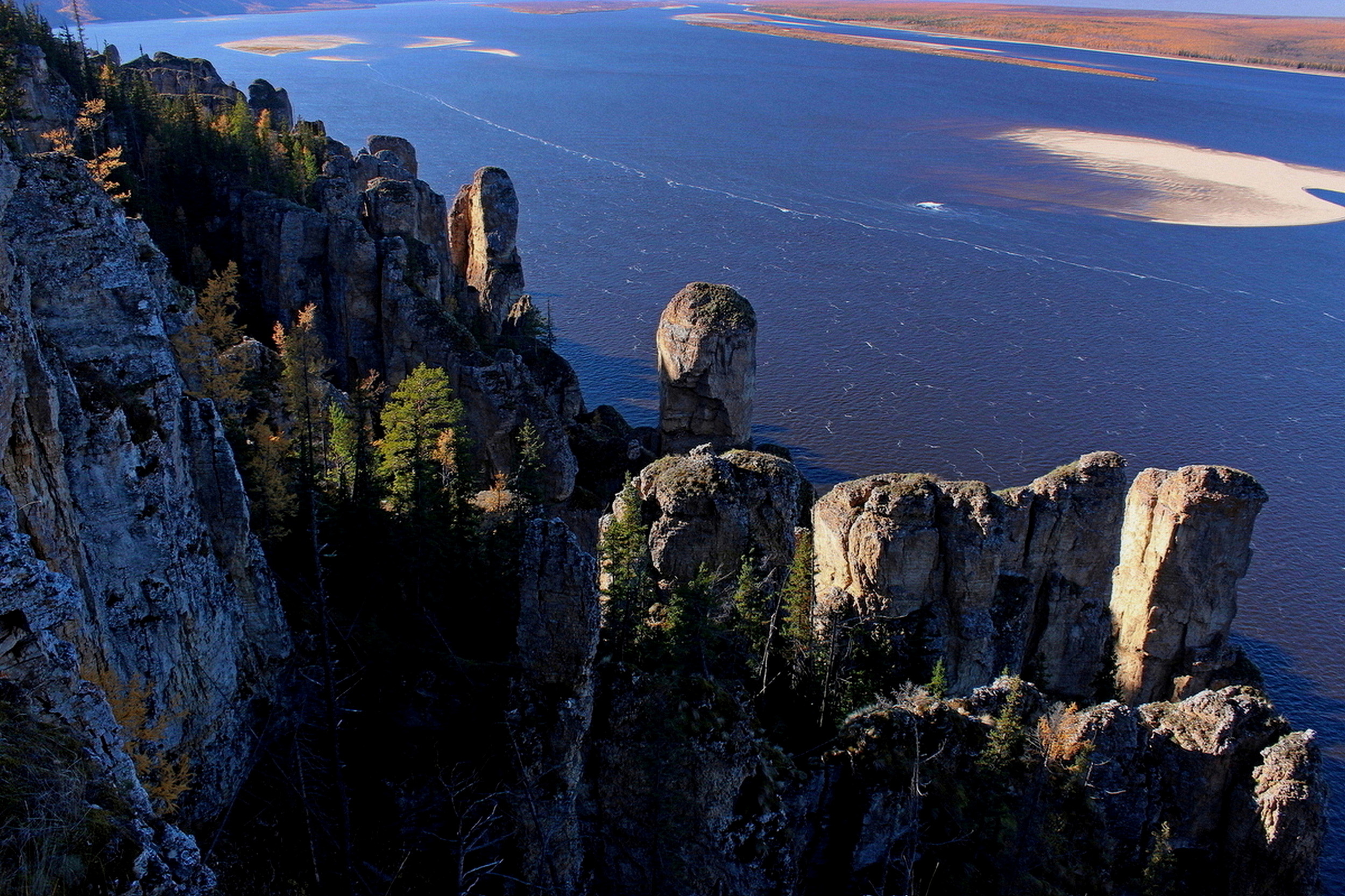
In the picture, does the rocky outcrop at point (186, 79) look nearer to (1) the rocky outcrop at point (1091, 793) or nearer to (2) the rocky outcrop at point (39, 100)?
(2) the rocky outcrop at point (39, 100)

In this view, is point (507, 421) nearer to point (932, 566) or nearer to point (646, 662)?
point (932, 566)

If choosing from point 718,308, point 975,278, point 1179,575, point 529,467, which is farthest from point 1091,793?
point 975,278

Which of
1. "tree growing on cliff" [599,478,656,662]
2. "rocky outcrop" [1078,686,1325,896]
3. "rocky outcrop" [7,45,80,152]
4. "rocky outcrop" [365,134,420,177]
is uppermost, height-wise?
"rocky outcrop" [7,45,80,152]

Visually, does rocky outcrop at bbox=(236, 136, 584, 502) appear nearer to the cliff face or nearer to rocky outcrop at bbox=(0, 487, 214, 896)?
the cliff face

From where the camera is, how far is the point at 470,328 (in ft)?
190

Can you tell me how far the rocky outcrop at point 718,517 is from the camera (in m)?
29.4

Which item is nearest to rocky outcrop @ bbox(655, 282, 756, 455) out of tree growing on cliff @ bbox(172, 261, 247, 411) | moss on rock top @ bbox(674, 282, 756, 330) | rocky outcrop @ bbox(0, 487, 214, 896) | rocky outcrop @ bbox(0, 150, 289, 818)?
moss on rock top @ bbox(674, 282, 756, 330)

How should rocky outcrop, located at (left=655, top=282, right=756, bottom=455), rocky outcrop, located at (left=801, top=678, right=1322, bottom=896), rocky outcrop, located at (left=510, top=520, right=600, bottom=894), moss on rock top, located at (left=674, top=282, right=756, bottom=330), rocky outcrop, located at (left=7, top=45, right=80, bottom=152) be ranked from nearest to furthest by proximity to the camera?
rocky outcrop, located at (left=510, top=520, right=600, bottom=894)
rocky outcrop, located at (left=801, top=678, right=1322, bottom=896)
rocky outcrop, located at (left=7, top=45, right=80, bottom=152)
moss on rock top, located at (left=674, top=282, right=756, bottom=330)
rocky outcrop, located at (left=655, top=282, right=756, bottom=455)

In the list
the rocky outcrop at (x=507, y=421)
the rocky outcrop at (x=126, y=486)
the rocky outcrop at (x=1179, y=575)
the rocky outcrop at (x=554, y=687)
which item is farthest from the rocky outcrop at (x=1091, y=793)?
the rocky outcrop at (x=507, y=421)

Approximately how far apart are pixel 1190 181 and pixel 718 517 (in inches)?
4609

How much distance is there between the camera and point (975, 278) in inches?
3484

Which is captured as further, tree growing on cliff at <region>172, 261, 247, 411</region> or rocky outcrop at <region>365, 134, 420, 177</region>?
rocky outcrop at <region>365, 134, 420, 177</region>

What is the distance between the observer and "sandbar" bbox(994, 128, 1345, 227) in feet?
363

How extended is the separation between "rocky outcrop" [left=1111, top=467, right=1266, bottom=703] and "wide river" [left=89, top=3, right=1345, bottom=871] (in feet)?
23.6
